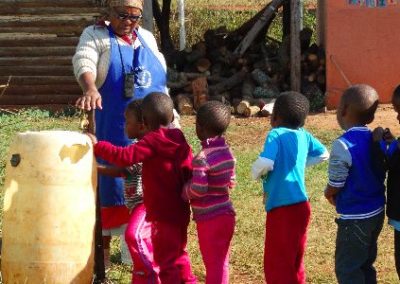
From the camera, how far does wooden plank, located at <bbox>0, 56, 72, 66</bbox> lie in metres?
12.8

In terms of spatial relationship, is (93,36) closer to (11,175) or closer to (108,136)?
(108,136)

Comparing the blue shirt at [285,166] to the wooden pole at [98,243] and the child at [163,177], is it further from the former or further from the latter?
the wooden pole at [98,243]

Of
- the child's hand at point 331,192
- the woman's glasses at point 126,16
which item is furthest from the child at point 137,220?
the child's hand at point 331,192

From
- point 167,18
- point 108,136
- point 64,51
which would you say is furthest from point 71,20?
point 108,136

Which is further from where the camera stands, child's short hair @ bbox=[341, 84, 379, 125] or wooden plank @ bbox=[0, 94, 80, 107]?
wooden plank @ bbox=[0, 94, 80, 107]

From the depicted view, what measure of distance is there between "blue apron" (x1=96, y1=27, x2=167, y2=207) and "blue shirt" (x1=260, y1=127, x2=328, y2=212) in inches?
38.8

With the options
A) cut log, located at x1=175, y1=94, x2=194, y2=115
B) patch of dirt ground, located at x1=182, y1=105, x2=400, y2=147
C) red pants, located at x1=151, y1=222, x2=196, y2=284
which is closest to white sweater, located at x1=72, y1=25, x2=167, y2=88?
red pants, located at x1=151, y1=222, x2=196, y2=284

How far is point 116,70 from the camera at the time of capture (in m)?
4.93

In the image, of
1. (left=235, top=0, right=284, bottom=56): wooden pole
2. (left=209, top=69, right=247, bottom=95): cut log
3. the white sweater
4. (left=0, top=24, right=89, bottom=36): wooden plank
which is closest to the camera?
the white sweater

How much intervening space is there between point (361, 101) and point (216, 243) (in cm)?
102

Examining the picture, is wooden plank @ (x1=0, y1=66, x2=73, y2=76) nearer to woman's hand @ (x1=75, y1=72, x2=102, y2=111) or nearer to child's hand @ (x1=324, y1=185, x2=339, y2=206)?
woman's hand @ (x1=75, y1=72, x2=102, y2=111)

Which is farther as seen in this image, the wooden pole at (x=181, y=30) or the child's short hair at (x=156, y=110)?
the wooden pole at (x=181, y=30)

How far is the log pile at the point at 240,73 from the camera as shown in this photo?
1258cm

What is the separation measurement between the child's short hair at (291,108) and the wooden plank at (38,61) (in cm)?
872
